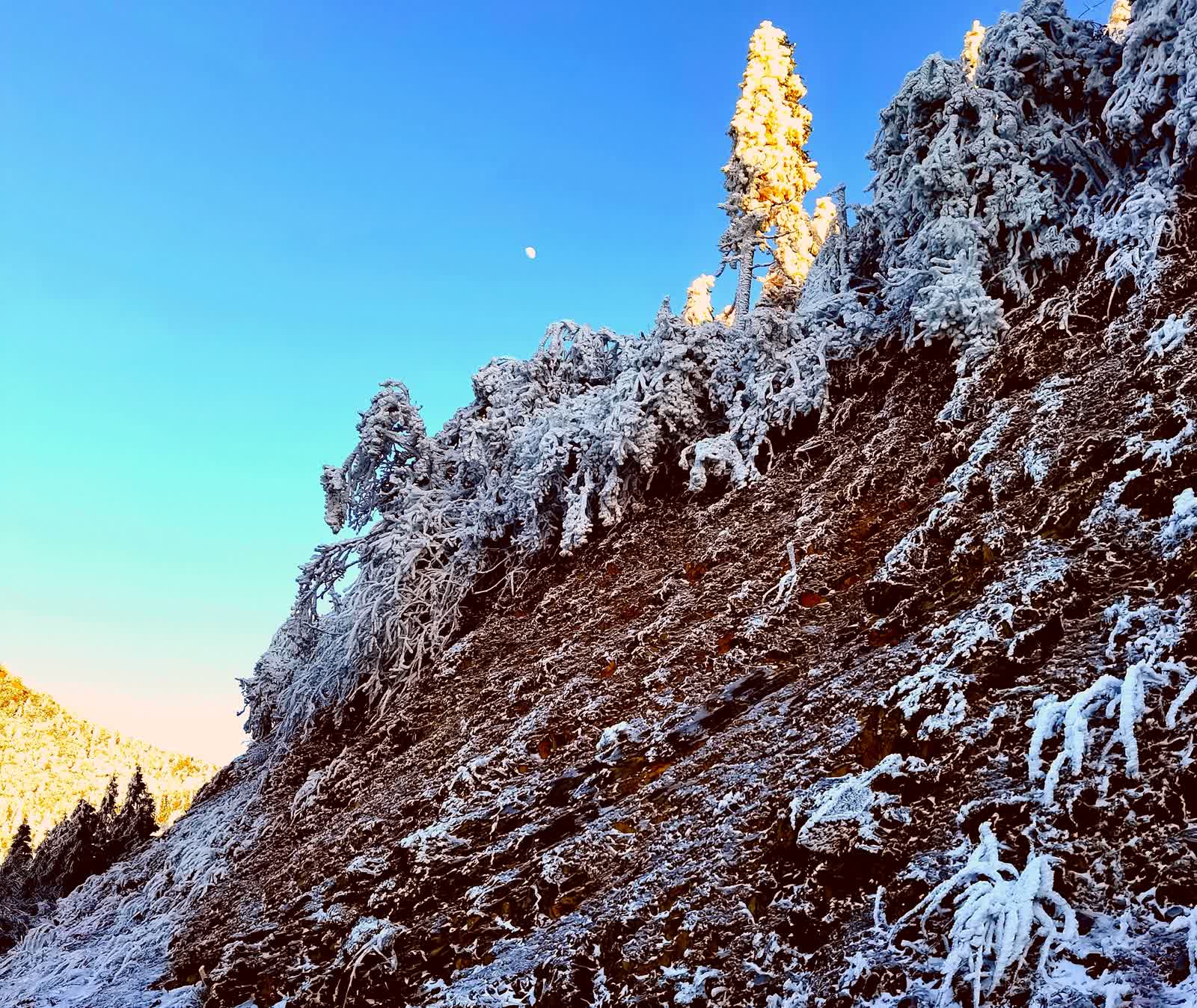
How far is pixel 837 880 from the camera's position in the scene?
3.78 metres

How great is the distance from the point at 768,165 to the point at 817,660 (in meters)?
16.4

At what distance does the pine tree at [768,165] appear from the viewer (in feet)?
60.7

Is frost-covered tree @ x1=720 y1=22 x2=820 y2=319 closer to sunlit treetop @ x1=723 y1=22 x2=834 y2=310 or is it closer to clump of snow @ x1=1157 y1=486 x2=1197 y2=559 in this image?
sunlit treetop @ x1=723 y1=22 x2=834 y2=310

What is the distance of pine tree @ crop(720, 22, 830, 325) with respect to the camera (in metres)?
18.5

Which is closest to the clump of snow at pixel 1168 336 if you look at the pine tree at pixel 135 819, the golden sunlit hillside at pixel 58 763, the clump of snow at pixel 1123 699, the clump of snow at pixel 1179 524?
the clump of snow at pixel 1179 524

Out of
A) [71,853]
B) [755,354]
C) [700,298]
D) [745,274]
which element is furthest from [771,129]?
[71,853]

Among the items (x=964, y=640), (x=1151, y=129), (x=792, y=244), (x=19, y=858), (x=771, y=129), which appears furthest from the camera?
(x=19, y=858)

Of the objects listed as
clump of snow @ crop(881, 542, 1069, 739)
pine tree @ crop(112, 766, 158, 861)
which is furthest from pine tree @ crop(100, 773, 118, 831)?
clump of snow @ crop(881, 542, 1069, 739)

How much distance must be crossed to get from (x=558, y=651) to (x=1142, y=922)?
18.6 feet

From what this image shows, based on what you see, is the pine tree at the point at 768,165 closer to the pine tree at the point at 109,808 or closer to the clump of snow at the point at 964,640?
the clump of snow at the point at 964,640

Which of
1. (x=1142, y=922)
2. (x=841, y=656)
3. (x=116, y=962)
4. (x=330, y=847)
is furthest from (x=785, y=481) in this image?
(x=116, y=962)

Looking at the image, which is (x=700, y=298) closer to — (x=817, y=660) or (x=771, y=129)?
(x=771, y=129)

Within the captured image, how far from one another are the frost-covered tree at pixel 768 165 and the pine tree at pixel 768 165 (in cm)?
2

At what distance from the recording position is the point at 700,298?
28672mm
